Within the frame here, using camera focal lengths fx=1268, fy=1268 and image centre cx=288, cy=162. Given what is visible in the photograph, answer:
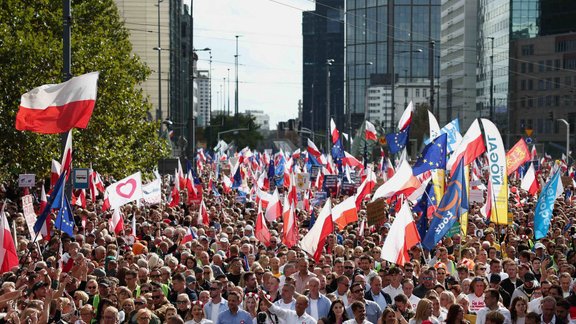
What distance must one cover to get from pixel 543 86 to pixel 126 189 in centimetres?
8991

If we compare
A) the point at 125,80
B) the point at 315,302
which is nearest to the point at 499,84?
the point at 125,80

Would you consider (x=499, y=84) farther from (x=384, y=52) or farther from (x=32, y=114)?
(x=32, y=114)

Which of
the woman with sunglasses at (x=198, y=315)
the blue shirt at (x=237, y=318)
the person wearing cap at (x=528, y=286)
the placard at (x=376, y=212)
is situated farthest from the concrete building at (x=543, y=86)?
the woman with sunglasses at (x=198, y=315)

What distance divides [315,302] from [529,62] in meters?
99.0

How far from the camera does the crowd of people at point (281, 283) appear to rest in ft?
37.0

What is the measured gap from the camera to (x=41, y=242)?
20.5 m

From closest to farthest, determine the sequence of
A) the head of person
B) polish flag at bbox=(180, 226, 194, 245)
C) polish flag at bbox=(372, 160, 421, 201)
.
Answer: the head of person → polish flag at bbox=(372, 160, 421, 201) → polish flag at bbox=(180, 226, 194, 245)

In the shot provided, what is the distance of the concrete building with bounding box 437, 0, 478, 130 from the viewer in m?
128

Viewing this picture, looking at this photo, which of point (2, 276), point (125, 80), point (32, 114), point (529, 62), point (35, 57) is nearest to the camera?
point (2, 276)

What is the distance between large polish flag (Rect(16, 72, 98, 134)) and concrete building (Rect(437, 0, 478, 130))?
109948 millimetres

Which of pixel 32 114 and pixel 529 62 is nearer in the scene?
pixel 32 114

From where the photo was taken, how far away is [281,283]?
555 inches

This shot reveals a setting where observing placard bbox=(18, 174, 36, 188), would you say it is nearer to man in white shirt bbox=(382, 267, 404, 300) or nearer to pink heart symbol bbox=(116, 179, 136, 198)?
pink heart symbol bbox=(116, 179, 136, 198)

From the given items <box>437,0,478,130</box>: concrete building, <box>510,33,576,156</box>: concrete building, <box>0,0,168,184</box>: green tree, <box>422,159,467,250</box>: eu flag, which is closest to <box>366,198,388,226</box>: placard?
<box>422,159,467,250</box>: eu flag
